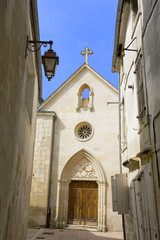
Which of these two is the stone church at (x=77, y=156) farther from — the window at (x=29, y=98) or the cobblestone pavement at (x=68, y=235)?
the window at (x=29, y=98)

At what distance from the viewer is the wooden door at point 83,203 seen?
1175 cm

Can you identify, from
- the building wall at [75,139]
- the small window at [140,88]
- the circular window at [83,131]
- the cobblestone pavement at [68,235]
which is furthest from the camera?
the circular window at [83,131]

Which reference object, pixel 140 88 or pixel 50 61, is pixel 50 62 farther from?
pixel 140 88

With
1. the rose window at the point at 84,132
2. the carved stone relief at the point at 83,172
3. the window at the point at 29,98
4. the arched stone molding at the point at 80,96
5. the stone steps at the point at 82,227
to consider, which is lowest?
the stone steps at the point at 82,227

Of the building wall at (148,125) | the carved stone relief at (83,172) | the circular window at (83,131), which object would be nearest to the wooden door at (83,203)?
the carved stone relief at (83,172)

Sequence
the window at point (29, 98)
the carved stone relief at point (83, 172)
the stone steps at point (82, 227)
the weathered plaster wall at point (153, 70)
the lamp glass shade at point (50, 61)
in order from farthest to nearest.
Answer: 1. the carved stone relief at point (83, 172)
2. the stone steps at point (82, 227)
3. the window at point (29, 98)
4. the lamp glass shade at point (50, 61)
5. the weathered plaster wall at point (153, 70)

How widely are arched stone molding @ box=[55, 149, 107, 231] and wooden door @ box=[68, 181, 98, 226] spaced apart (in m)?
0.33

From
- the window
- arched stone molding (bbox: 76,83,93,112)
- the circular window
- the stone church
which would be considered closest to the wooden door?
the stone church

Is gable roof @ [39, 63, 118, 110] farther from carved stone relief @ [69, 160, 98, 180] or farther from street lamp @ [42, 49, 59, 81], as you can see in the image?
street lamp @ [42, 49, 59, 81]

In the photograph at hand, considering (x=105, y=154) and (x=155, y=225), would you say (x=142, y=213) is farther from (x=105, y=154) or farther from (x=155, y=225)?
(x=105, y=154)

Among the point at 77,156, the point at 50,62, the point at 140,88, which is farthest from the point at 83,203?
the point at 50,62

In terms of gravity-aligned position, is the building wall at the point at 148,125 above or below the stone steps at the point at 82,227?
above

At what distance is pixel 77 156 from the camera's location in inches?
493

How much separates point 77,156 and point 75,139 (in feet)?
3.11
